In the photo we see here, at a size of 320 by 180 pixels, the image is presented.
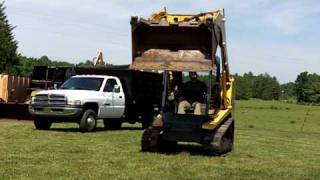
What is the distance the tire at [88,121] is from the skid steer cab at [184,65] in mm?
6662

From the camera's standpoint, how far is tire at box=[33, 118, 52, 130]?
2339 cm

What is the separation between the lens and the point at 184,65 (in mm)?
15328

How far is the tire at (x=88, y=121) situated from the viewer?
22.5 metres

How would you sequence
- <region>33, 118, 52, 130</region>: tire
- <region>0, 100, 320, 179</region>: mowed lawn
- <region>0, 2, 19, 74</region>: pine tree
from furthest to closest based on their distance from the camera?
<region>0, 2, 19, 74</region>: pine tree, <region>33, 118, 52, 130</region>: tire, <region>0, 100, 320, 179</region>: mowed lawn


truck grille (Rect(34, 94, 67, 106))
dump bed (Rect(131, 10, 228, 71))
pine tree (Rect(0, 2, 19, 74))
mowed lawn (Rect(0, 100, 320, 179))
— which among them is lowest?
mowed lawn (Rect(0, 100, 320, 179))

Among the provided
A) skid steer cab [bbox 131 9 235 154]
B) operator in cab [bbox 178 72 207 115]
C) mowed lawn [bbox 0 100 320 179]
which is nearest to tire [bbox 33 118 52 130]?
mowed lawn [bbox 0 100 320 179]

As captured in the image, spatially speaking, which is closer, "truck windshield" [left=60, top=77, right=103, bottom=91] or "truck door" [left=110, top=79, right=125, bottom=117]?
"truck windshield" [left=60, top=77, right=103, bottom=91]

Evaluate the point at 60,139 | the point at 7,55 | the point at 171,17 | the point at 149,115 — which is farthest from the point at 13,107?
the point at 7,55

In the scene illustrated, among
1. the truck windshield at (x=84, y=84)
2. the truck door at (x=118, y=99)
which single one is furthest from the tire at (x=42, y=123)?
the truck door at (x=118, y=99)

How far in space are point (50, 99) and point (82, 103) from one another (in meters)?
1.12

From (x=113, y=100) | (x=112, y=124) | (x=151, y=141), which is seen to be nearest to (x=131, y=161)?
(x=151, y=141)

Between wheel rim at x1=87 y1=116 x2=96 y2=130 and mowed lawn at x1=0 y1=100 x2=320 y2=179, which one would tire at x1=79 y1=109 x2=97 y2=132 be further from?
mowed lawn at x1=0 y1=100 x2=320 y2=179

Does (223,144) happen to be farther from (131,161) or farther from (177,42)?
(131,161)

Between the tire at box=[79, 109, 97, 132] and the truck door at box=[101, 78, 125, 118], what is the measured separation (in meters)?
0.92
